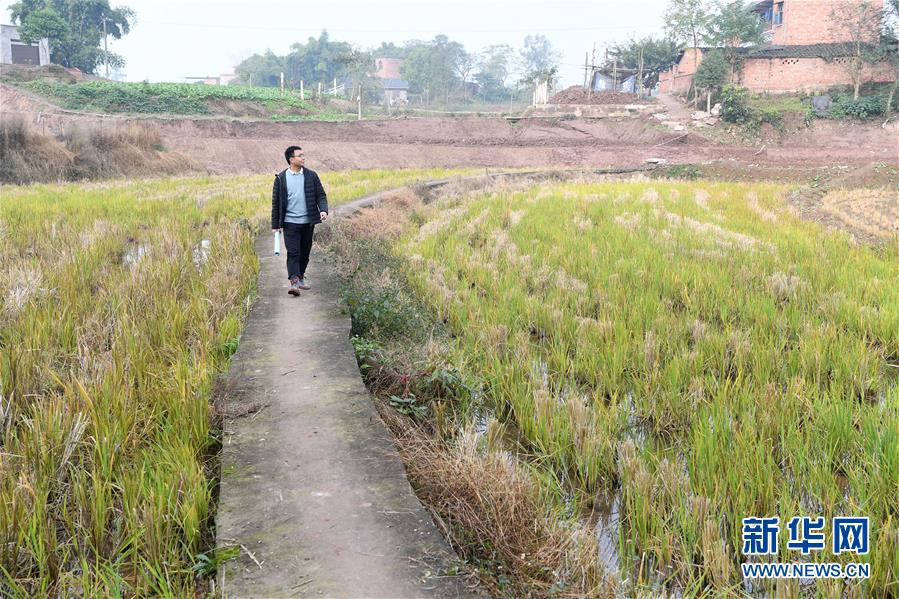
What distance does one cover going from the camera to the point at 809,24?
119 ft

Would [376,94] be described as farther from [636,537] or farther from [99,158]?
[636,537]

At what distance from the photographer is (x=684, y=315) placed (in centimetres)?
591

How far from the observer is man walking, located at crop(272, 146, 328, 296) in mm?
6105

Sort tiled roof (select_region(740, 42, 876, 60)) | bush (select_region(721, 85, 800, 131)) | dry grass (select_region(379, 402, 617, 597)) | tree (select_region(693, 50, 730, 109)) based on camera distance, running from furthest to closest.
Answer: tree (select_region(693, 50, 730, 109)) → tiled roof (select_region(740, 42, 876, 60)) → bush (select_region(721, 85, 800, 131)) → dry grass (select_region(379, 402, 617, 597))

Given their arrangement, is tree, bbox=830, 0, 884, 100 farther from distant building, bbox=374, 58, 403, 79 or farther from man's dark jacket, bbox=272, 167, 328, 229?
distant building, bbox=374, 58, 403, 79

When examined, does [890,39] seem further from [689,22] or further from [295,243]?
[295,243]

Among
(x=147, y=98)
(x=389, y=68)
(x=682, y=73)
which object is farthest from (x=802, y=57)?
(x=389, y=68)

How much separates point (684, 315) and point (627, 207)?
22.9 feet

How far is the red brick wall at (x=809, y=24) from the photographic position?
35156mm

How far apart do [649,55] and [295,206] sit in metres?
44.2

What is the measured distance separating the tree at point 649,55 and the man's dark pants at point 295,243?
1638 inches

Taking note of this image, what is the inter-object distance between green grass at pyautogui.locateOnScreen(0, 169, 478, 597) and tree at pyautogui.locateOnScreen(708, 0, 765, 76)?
3533cm

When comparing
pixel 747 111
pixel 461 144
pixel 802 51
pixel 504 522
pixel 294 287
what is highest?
pixel 802 51

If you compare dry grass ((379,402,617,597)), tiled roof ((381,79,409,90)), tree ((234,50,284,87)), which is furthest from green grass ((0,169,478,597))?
tree ((234,50,284,87))
